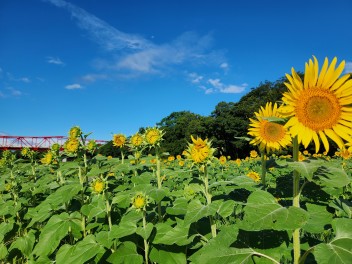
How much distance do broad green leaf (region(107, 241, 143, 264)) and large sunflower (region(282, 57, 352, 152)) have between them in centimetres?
166

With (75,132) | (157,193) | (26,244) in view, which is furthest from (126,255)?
(26,244)

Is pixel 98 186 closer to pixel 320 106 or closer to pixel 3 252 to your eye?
pixel 320 106

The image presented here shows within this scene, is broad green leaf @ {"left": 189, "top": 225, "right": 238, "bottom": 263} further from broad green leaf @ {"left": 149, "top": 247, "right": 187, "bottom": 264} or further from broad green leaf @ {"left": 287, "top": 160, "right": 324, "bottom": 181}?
broad green leaf @ {"left": 149, "top": 247, "right": 187, "bottom": 264}

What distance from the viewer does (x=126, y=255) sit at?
2.76m

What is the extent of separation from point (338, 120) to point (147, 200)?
164 centimetres

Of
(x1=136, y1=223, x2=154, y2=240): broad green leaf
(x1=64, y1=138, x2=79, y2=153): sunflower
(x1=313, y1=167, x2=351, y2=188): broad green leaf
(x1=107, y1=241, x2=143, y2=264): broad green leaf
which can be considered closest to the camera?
(x1=313, y1=167, x2=351, y2=188): broad green leaf

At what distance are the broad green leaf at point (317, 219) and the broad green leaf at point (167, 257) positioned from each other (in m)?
1.08

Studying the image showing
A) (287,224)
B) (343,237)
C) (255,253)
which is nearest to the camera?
(287,224)

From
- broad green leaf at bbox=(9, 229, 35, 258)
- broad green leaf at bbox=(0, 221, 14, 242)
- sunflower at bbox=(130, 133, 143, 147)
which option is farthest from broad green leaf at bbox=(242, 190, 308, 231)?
broad green leaf at bbox=(0, 221, 14, 242)

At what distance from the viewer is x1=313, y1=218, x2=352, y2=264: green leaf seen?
5.24 feet

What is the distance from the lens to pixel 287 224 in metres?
1.66

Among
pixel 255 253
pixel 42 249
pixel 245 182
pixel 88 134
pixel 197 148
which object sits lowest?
pixel 42 249

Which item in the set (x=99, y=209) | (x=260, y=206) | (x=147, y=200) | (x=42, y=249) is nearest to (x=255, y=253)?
(x=260, y=206)

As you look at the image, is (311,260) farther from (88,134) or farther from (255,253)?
(88,134)
